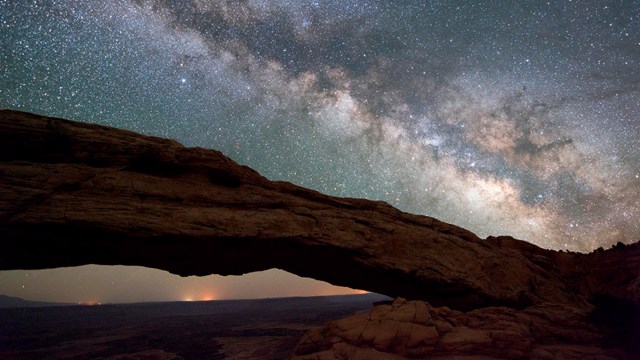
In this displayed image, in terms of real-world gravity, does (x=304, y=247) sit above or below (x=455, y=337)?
above

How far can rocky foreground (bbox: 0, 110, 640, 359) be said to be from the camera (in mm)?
12109

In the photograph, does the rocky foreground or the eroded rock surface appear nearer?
the eroded rock surface

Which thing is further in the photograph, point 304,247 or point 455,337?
point 304,247

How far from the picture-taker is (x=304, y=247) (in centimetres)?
1616

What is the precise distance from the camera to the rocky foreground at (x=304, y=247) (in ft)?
39.7

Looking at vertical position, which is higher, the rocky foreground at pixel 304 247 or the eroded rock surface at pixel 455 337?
the rocky foreground at pixel 304 247

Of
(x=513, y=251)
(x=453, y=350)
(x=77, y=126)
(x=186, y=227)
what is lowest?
(x=453, y=350)

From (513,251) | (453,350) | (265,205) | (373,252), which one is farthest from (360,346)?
(513,251)

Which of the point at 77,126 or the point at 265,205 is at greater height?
the point at 77,126

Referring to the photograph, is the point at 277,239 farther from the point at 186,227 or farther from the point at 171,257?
the point at 171,257

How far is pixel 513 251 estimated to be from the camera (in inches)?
809

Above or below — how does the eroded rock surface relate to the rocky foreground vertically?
below

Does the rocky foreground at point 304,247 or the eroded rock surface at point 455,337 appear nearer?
the eroded rock surface at point 455,337

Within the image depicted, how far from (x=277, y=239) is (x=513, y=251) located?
1635 centimetres
